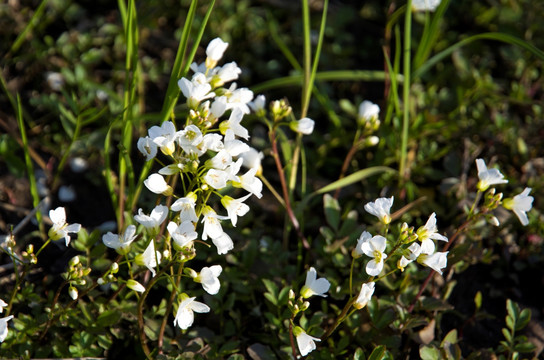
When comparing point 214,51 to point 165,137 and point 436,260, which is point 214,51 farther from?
point 436,260

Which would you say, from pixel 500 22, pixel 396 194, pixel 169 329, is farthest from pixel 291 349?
pixel 500 22

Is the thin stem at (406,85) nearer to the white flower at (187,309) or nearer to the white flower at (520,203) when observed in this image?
the white flower at (520,203)

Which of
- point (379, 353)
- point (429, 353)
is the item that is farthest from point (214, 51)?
point (429, 353)

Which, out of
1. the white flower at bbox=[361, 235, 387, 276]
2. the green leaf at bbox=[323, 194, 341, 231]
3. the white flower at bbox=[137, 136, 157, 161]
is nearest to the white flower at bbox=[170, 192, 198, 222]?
the white flower at bbox=[137, 136, 157, 161]

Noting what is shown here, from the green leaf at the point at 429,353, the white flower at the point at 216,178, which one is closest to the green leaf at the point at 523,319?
the green leaf at the point at 429,353

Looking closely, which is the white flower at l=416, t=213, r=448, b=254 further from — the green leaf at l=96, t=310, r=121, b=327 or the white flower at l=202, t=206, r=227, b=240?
the green leaf at l=96, t=310, r=121, b=327

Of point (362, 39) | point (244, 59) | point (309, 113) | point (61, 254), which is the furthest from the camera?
point (362, 39)

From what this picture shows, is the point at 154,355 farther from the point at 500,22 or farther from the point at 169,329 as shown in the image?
the point at 500,22
